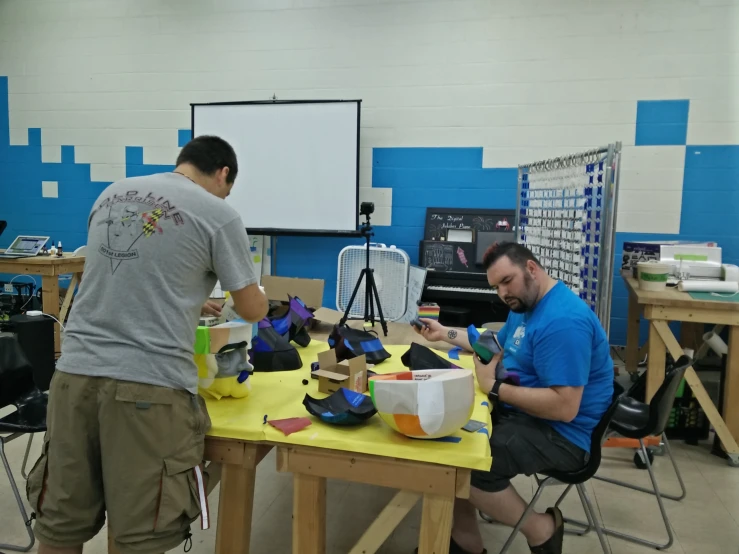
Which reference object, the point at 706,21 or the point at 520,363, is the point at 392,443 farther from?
the point at 706,21

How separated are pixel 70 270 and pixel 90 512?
335 cm

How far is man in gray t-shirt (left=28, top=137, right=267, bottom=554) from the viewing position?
143cm

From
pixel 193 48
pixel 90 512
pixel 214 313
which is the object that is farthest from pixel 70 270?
pixel 90 512

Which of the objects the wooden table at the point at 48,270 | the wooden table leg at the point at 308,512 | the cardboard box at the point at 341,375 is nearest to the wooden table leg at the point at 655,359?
the cardboard box at the point at 341,375

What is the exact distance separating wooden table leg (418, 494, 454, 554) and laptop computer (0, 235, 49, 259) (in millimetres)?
4099

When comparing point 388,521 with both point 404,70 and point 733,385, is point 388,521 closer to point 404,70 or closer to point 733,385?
point 733,385

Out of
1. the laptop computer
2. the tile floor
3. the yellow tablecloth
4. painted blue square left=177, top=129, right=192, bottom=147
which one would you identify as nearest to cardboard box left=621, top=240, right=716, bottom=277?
the tile floor

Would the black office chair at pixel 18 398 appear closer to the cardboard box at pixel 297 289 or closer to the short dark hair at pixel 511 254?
the cardboard box at pixel 297 289

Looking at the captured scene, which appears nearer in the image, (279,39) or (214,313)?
(214,313)

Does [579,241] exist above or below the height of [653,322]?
above

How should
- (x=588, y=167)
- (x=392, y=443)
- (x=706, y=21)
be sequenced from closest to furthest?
1. (x=392, y=443)
2. (x=588, y=167)
3. (x=706, y=21)

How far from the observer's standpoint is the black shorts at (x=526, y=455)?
182cm

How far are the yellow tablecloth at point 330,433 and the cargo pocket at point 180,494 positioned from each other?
0.35ft

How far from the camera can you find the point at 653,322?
115 inches
